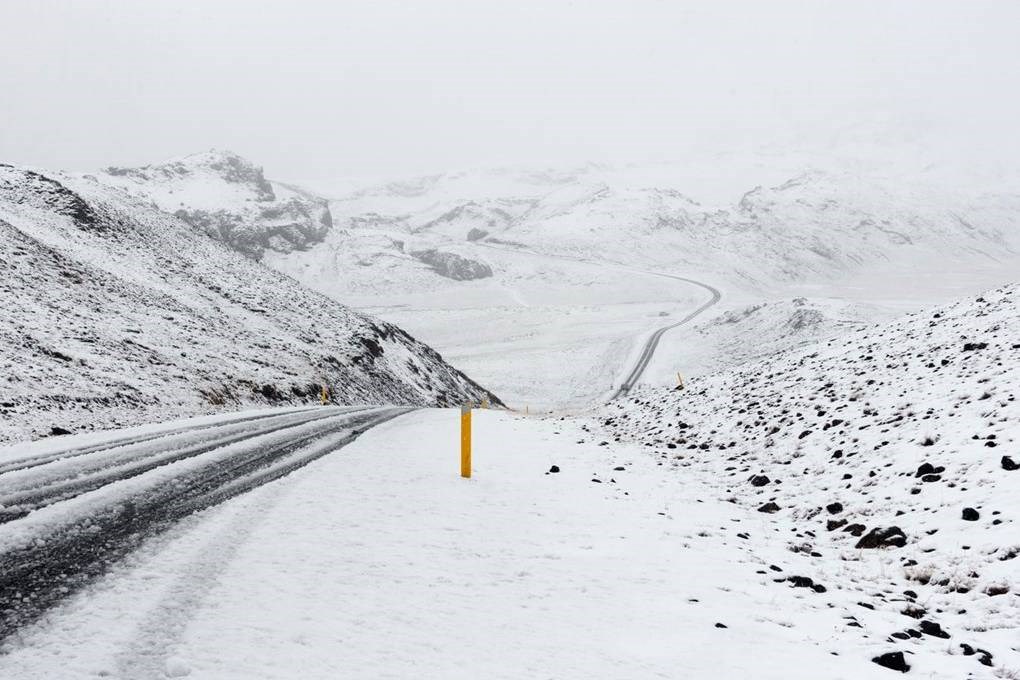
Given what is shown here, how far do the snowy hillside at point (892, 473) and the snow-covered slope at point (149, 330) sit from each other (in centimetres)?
1316

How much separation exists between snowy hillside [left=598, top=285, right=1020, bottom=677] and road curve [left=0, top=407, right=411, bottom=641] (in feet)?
18.7

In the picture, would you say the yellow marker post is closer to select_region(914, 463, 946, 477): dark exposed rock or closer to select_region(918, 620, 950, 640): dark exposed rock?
select_region(918, 620, 950, 640): dark exposed rock

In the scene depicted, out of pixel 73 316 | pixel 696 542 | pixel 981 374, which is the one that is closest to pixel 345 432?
pixel 696 542

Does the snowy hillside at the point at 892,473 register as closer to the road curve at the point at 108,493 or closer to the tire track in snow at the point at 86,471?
the road curve at the point at 108,493

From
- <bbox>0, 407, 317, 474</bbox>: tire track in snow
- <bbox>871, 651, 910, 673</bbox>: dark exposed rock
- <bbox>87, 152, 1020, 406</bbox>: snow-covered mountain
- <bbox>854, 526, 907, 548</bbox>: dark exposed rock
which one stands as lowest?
<bbox>871, 651, 910, 673</bbox>: dark exposed rock

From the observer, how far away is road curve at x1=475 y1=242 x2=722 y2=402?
49650 mm

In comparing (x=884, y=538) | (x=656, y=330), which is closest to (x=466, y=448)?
(x=884, y=538)

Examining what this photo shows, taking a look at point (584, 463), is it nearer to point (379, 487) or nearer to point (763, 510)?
point (763, 510)

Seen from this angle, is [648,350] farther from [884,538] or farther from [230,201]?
[230,201]

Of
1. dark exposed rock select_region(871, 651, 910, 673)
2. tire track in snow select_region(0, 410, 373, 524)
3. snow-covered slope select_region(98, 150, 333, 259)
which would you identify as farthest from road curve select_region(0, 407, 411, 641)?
snow-covered slope select_region(98, 150, 333, 259)

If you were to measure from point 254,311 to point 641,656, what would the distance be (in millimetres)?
33052

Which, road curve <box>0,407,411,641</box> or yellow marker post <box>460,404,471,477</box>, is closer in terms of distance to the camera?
road curve <box>0,407,411,641</box>

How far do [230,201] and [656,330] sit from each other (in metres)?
128

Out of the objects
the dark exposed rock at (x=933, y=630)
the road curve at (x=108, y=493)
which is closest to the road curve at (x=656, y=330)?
the road curve at (x=108, y=493)
